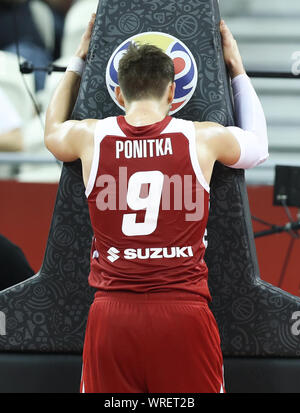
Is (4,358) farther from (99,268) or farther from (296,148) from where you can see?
(296,148)

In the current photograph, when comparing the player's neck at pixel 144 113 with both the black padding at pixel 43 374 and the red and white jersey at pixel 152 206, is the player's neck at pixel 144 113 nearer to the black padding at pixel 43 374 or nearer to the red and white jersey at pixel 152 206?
the red and white jersey at pixel 152 206

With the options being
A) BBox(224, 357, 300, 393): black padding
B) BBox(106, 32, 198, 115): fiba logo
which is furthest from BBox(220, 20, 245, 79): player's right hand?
BBox(224, 357, 300, 393): black padding

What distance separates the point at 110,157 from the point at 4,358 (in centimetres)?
79

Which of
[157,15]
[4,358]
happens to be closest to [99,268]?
[4,358]

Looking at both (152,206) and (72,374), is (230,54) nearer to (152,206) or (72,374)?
(152,206)

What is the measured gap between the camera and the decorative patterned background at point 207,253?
203cm

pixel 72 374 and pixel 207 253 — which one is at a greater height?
pixel 207 253

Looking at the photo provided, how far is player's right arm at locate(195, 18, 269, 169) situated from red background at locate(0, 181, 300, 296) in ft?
5.61

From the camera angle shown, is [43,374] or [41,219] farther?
[41,219]

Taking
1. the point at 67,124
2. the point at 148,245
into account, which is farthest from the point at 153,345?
the point at 67,124

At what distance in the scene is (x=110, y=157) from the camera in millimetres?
1771

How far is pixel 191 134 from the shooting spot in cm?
177

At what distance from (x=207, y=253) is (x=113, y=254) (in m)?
0.39

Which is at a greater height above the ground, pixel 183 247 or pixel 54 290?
pixel 183 247
